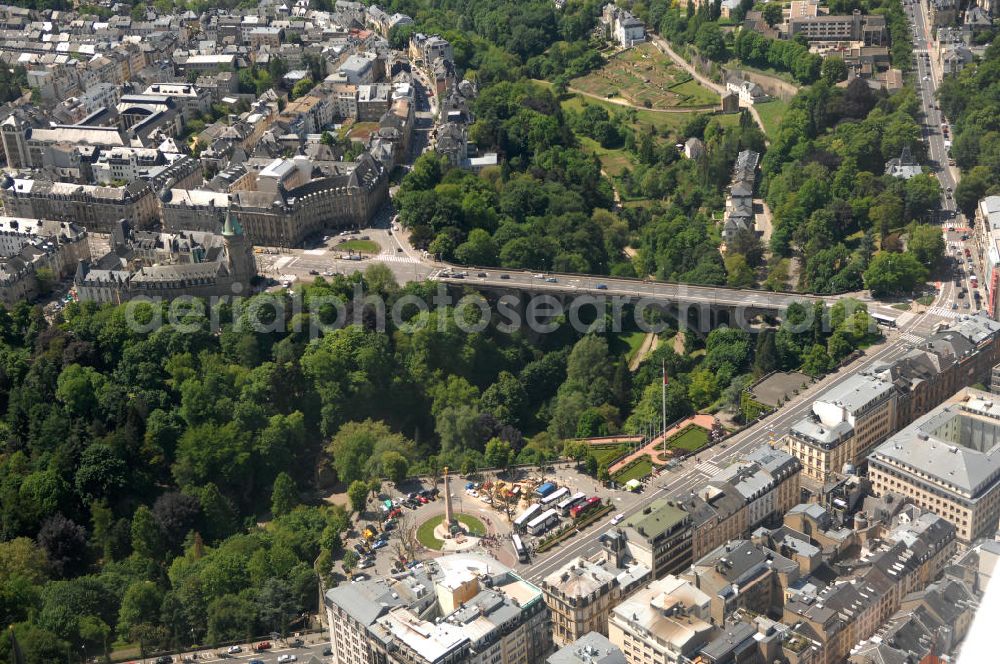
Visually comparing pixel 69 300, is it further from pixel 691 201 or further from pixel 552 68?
pixel 552 68

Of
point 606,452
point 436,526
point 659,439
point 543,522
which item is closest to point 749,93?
point 659,439

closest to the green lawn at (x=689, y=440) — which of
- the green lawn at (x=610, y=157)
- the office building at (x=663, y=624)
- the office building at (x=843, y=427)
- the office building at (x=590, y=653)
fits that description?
the office building at (x=843, y=427)

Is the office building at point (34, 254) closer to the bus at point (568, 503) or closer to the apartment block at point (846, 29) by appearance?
the bus at point (568, 503)

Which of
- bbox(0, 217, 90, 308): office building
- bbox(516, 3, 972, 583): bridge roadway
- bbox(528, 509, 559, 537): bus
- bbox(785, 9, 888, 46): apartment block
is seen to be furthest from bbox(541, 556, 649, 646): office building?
bbox(785, 9, 888, 46): apartment block

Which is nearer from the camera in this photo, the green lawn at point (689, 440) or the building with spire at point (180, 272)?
the green lawn at point (689, 440)

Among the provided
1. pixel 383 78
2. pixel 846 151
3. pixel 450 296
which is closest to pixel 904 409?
pixel 450 296
